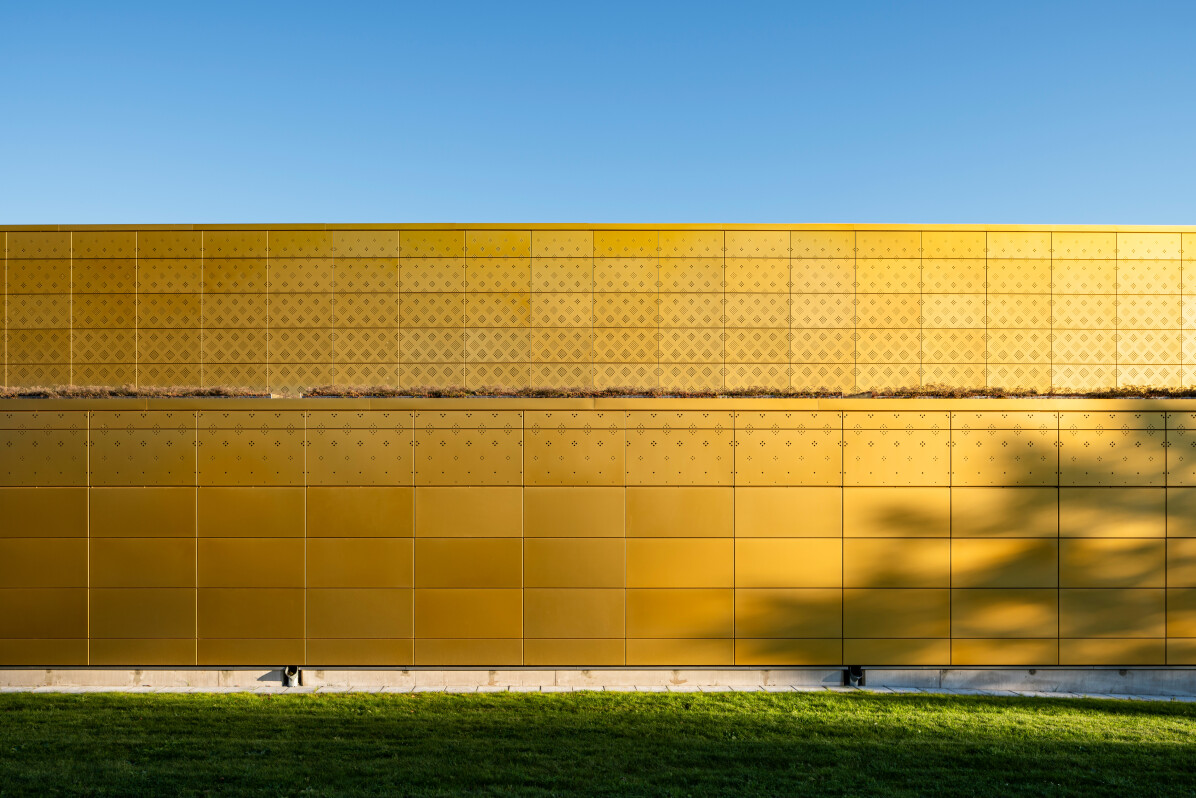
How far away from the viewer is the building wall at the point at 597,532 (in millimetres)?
9898

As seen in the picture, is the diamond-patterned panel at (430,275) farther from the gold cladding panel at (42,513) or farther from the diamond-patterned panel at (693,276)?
the gold cladding panel at (42,513)

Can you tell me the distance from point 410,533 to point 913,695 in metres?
7.56

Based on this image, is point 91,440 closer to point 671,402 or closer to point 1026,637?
point 671,402

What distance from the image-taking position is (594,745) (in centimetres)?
761

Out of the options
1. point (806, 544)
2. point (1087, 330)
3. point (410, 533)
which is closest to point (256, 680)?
point (410, 533)

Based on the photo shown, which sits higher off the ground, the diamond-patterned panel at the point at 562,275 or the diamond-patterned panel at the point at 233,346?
the diamond-patterned panel at the point at 562,275

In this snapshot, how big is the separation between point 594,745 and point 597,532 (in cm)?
312

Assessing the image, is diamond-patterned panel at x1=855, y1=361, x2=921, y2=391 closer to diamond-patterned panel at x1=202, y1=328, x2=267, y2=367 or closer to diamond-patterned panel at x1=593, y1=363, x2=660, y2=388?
diamond-patterned panel at x1=593, y1=363, x2=660, y2=388

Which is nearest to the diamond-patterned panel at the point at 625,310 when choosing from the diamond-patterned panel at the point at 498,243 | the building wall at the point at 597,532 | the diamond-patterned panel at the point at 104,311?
the diamond-patterned panel at the point at 498,243

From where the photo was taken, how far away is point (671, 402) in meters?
10.2

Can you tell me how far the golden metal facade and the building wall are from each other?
5.41 ft

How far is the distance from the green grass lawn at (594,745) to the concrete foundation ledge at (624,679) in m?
0.51

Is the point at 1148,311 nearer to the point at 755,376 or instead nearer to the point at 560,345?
the point at 755,376

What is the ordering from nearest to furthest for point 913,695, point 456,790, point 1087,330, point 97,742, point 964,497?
1. point 456,790
2. point 97,742
3. point 913,695
4. point 964,497
5. point 1087,330
